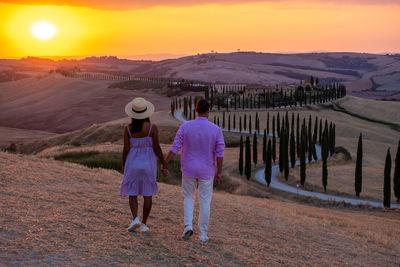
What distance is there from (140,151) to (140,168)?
0.39m

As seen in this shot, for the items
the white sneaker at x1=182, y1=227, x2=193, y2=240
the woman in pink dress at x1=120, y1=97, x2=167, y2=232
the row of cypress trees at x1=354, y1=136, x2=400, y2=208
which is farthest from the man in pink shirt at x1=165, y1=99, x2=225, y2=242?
the row of cypress trees at x1=354, y1=136, x2=400, y2=208

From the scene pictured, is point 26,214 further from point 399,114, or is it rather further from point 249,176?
point 399,114

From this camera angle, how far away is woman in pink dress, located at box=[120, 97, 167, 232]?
36.6 feet

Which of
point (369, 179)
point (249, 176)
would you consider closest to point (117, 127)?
point (249, 176)

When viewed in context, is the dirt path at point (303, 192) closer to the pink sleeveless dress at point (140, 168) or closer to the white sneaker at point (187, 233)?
the white sneaker at point (187, 233)

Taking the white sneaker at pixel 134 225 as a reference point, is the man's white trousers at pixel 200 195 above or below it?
above

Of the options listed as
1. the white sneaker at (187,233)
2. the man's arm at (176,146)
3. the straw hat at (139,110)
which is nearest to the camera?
the straw hat at (139,110)

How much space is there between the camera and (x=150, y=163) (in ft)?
37.0

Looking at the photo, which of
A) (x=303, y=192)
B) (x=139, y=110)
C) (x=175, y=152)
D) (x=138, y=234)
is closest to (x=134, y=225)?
(x=138, y=234)

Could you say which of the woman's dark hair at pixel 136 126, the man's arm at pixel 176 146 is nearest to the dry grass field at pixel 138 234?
the man's arm at pixel 176 146

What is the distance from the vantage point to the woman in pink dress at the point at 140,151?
11.2 m

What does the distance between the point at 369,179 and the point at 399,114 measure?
294ft

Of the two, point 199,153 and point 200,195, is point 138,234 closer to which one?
point 200,195

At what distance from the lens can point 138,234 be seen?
11609mm
